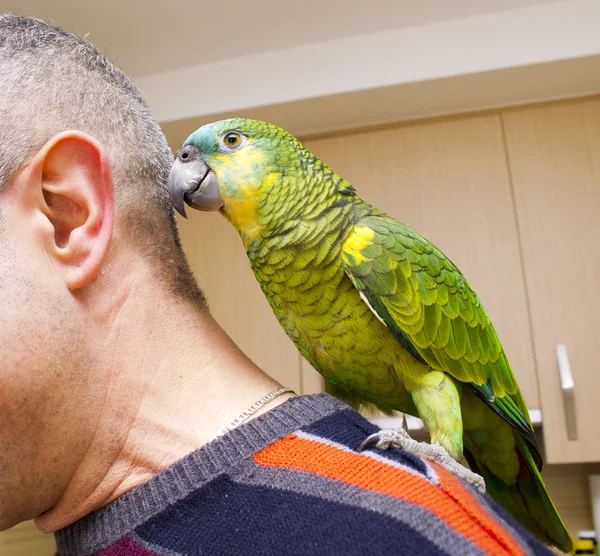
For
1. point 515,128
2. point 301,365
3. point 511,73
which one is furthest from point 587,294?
point 301,365

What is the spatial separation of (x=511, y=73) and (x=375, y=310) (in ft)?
5.04

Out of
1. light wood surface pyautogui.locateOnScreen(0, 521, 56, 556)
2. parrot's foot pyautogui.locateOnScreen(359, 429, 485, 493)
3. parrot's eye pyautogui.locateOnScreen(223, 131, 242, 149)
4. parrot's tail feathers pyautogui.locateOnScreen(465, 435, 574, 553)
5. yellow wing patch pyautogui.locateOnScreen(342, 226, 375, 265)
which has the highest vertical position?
parrot's eye pyautogui.locateOnScreen(223, 131, 242, 149)

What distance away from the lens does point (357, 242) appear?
0.83m

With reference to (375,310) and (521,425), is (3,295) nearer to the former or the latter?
(375,310)

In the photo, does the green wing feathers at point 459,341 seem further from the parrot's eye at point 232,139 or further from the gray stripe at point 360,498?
the gray stripe at point 360,498

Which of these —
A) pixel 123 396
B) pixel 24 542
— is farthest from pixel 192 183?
pixel 24 542

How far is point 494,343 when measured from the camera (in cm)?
97

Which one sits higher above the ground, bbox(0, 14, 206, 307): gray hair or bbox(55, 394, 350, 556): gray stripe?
bbox(0, 14, 206, 307): gray hair

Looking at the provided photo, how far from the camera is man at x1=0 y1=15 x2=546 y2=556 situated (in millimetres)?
479

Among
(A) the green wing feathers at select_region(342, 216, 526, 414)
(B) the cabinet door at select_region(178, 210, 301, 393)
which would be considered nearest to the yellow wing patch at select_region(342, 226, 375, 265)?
(A) the green wing feathers at select_region(342, 216, 526, 414)

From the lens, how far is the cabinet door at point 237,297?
221 centimetres

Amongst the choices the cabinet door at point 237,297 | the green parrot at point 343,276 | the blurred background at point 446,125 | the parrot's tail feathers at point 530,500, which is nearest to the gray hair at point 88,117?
the green parrot at point 343,276

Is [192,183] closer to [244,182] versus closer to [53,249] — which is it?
[244,182]

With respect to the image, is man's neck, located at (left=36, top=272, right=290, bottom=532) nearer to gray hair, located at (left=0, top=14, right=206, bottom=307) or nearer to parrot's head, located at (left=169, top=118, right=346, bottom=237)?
gray hair, located at (left=0, top=14, right=206, bottom=307)
